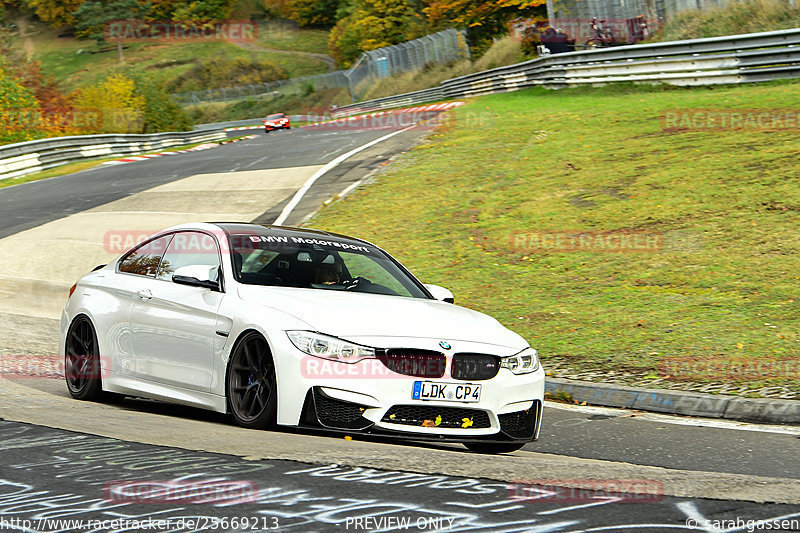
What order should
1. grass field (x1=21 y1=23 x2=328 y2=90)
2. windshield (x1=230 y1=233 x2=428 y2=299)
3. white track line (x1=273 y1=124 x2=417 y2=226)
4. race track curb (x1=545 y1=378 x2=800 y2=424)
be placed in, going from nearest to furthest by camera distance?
windshield (x1=230 y1=233 x2=428 y2=299) → race track curb (x1=545 y1=378 x2=800 y2=424) → white track line (x1=273 y1=124 x2=417 y2=226) → grass field (x1=21 y1=23 x2=328 y2=90)

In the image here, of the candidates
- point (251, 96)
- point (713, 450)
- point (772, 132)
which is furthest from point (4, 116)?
point (251, 96)

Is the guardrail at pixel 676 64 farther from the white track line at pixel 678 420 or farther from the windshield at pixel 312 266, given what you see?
the windshield at pixel 312 266

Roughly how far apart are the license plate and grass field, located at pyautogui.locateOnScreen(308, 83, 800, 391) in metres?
3.22

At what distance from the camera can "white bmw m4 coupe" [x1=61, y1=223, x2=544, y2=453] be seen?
20.2ft

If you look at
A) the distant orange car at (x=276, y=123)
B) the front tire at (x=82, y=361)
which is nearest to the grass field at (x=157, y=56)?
the distant orange car at (x=276, y=123)

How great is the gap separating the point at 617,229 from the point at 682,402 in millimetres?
7010

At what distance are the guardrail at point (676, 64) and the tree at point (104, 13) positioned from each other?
9858 cm

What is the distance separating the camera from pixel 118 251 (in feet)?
55.4

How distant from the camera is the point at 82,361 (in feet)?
27.4

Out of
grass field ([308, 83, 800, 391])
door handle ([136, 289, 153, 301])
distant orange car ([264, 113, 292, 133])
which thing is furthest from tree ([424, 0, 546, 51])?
door handle ([136, 289, 153, 301])

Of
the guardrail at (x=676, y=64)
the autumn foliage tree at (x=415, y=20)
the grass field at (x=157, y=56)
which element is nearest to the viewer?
the guardrail at (x=676, y=64)

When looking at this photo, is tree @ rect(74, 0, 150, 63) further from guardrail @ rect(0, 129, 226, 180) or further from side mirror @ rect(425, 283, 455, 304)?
side mirror @ rect(425, 283, 455, 304)

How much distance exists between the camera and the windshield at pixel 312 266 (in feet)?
23.9

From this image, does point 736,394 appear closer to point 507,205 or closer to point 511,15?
point 507,205
